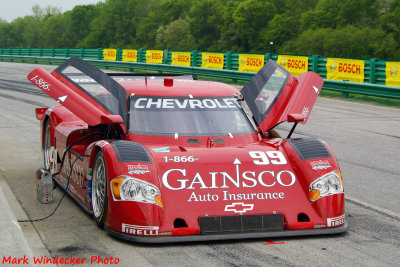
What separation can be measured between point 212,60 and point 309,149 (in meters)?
26.8

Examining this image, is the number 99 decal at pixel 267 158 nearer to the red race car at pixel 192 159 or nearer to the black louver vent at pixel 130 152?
the red race car at pixel 192 159

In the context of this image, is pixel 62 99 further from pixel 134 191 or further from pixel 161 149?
pixel 134 191

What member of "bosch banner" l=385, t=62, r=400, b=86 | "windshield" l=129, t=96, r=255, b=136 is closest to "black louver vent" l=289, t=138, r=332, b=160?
"windshield" l=129, t=96, r=255, b=136

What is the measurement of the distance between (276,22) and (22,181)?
261 feet

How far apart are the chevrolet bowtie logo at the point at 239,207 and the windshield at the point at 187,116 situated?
136cm

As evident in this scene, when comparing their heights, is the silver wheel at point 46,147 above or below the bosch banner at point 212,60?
above

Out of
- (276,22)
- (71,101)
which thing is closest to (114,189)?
(71,101)

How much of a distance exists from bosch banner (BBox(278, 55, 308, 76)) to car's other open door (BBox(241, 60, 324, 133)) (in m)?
18.9

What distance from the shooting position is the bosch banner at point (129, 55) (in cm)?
4167

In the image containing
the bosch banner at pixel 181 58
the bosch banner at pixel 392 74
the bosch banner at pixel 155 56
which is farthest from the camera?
the bosch banner at pixel 155 56

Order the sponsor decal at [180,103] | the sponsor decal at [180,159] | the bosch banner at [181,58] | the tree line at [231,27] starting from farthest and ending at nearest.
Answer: the tree line at [231,27] → the bosch banner at [181,58] → the sponsor decal at [180,103] → the sponsor decal at [180,159]

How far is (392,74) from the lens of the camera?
73.5 ft

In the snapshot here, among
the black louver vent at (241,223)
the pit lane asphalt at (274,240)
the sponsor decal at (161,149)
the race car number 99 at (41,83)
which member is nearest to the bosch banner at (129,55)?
the pit lane asphalt at (274,240)

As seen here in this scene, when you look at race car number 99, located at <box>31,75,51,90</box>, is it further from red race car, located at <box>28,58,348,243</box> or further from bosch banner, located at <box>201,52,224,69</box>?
bosch banner, located at <box>201,52,224,69</box>
